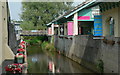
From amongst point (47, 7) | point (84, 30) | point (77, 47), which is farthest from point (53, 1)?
point (77, 47)

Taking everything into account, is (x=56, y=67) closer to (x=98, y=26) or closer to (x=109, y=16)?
(x=98, y=26)

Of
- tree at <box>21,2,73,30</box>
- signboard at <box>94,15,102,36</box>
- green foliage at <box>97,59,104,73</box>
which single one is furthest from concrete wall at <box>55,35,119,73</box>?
tree at <box>21,2,73,30</box>

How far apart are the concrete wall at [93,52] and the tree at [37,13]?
32586mm

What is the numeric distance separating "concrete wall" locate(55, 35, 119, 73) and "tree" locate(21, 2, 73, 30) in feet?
107

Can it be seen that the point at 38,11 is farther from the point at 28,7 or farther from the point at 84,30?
the point at 84,30

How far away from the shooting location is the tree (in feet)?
179

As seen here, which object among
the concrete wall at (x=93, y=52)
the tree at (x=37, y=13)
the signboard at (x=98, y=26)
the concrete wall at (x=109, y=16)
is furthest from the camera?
the tree at (x=37, y=13)

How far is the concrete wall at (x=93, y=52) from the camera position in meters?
11.2

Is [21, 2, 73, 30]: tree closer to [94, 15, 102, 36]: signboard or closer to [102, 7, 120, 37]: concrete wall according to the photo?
[94, 15, 102, 36]: signboard

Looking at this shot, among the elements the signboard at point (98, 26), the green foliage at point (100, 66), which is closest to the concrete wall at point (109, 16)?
the signboard at point (98, 26)

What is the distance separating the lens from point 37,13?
54438 mm

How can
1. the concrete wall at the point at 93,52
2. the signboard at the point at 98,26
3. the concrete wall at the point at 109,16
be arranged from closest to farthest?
1. the concrete wall at the point at 93,52
2. the concrete wall at the point at 109,16
3. the signboard at the point at 98,26

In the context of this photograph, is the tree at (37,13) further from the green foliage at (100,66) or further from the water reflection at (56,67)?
the green foliage at (100,66)

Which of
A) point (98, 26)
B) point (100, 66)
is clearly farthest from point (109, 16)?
point (100, 66)
